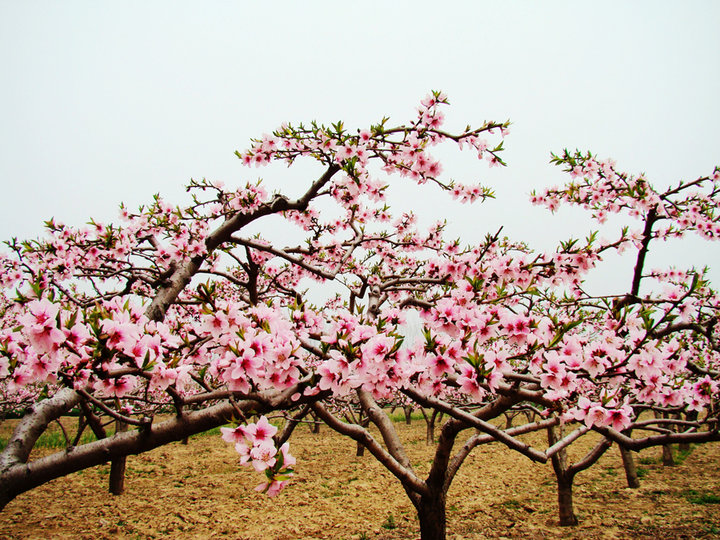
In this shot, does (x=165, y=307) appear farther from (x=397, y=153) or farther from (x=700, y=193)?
(x=700, y=193)

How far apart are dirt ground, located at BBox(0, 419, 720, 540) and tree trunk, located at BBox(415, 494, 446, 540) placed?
6.89 ft

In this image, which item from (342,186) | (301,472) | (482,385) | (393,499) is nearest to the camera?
(482,385)

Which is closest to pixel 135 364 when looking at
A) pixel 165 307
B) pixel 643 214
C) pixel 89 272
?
pixel 165 307

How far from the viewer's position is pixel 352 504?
6484 millimetres

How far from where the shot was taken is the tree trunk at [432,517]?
3453 millimetres

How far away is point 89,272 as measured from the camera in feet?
16.7

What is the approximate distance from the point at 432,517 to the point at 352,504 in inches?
142

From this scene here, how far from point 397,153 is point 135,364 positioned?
12.0 ft

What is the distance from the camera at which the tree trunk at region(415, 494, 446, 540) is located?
3453 mm

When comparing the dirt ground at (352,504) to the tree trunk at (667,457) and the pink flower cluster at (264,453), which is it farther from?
the pink flower cluster at (264,453)

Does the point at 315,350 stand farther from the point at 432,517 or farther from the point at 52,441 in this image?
the point at 52,441

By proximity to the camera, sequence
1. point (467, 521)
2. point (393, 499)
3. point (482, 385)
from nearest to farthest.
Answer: point (482, 385)
point (467, 521)
point (393, 499)

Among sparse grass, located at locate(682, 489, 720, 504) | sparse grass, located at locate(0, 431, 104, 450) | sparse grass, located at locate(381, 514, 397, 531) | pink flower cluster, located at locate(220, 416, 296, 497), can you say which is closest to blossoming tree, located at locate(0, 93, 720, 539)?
pink flower cluster, located at locate(220, 416, 296, 497)

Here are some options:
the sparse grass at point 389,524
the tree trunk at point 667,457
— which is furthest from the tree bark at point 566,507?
the tree trunk at point 667,457
